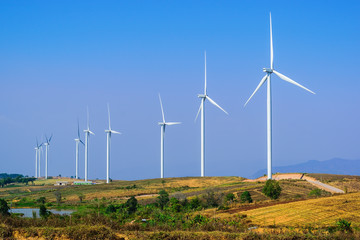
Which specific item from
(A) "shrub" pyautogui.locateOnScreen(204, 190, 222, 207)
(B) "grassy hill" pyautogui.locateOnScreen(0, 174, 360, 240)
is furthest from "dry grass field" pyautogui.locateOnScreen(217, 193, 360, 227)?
(A) "shrub" pyautogui.locateOnScreen(204, 190, 222, 207)

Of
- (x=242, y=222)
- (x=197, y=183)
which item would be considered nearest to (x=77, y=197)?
(x=197, y=183)

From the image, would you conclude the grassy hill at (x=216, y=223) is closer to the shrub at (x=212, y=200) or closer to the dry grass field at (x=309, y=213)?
the dry grass field at (x=309, y=213)

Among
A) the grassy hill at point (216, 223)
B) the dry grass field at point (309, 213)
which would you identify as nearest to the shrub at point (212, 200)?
Answer: the grassy hill at point (216, 223)

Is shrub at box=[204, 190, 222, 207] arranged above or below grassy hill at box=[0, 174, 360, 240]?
below

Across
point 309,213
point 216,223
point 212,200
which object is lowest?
point 212,200

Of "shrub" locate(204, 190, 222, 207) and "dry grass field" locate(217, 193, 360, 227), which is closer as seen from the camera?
"dry grass field" locate(217, 193, 360, 227)

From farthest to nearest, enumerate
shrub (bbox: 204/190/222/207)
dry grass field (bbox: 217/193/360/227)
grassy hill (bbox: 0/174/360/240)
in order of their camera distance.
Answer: shrub (bbox: 204/190/222/207)
dry grass field (bbox: 217/193/360/227)
grassy hill (bbox: 0/174/360/240)

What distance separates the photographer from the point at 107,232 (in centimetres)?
2564

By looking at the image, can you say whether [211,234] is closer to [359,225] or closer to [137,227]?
[137,227]

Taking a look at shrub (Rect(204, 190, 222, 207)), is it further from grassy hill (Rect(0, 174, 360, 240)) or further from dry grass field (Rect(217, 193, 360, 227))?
dry grass field (Rect(217, 193, 360, 227))

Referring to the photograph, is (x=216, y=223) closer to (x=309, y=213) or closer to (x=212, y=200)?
(x=309, y=213)

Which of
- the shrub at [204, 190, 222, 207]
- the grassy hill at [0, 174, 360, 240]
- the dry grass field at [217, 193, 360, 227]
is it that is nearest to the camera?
the grassy hill at [0, 174, 360, 240]

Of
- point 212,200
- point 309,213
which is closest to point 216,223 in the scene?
point 309,213

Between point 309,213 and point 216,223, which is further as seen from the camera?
point 309,213
